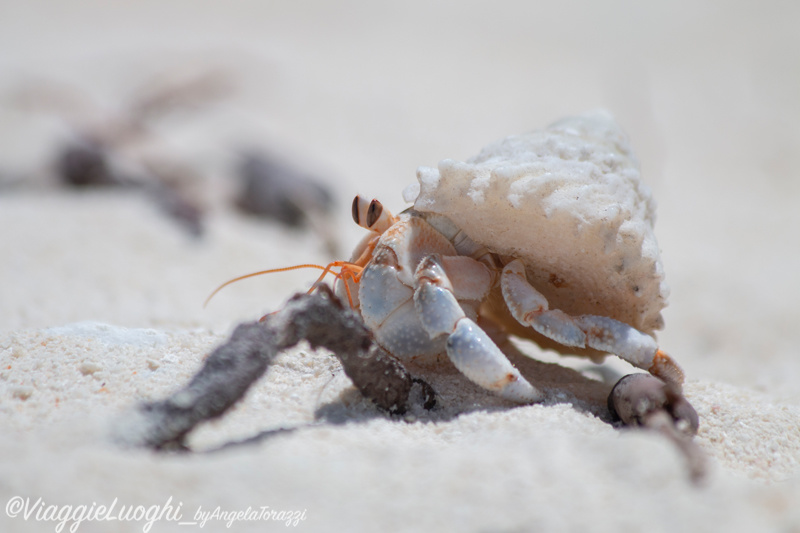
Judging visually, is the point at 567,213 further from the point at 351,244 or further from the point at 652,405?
the point at 351,244

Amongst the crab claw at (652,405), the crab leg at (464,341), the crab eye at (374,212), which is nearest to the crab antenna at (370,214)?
the crab eye at (374,212)

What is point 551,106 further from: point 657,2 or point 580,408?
point 580,408

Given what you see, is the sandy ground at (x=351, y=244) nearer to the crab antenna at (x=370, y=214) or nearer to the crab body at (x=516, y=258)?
the crab body at (x=516, y=258)

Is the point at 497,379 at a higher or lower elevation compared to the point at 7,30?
lower

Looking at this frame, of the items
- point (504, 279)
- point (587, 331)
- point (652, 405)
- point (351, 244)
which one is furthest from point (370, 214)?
point (351, 244)

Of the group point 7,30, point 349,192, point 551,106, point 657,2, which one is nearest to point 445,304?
point 349,192

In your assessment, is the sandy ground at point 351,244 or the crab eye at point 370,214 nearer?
the sandy ground at point 351,244
